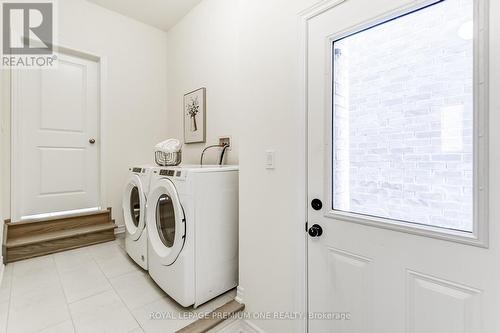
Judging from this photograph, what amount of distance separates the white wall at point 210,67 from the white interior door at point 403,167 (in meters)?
1.08

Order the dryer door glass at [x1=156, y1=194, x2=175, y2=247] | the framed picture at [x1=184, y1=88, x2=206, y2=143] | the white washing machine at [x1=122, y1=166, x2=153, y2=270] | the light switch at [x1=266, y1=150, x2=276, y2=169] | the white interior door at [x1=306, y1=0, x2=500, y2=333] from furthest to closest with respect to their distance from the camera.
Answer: the framed picture at [x1=184, y1=88, x2=206, y2=143] → the white washing machine at [x1=122, y1=166, x2=153, y2=270] → the dryer door glass at [x1=156, y1=194, x2=175, y2=247] → the light switch at [x1=266, y1=150, x2=276, y2=169] → the white interior door at [x1=306, y1=0, x2=500, y2=333]

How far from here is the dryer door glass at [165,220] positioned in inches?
68.4

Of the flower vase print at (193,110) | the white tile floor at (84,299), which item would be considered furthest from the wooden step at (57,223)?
the flower vase print at (193,110)

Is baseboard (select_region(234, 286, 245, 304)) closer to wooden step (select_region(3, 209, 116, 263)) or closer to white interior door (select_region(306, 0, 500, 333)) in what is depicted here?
white interior door (select_region(306, 0, 500, 333))

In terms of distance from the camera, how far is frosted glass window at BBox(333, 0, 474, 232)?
2.60 ft

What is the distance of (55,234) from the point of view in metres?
2.40

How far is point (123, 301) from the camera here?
1.60 metres

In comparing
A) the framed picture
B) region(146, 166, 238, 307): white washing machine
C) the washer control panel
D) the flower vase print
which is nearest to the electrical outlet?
the framed picture

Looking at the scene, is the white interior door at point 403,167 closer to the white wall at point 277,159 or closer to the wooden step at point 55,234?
the white wall at point 277,159

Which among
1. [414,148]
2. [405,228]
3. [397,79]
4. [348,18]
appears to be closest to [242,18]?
[348,18]

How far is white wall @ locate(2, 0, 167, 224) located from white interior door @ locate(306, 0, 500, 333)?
2.69 meters

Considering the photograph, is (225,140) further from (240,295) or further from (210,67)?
(240,295)

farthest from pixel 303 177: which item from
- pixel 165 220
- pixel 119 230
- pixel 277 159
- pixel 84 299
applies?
pixel 119 230

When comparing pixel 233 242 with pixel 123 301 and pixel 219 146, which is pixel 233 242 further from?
pixel 219 146
